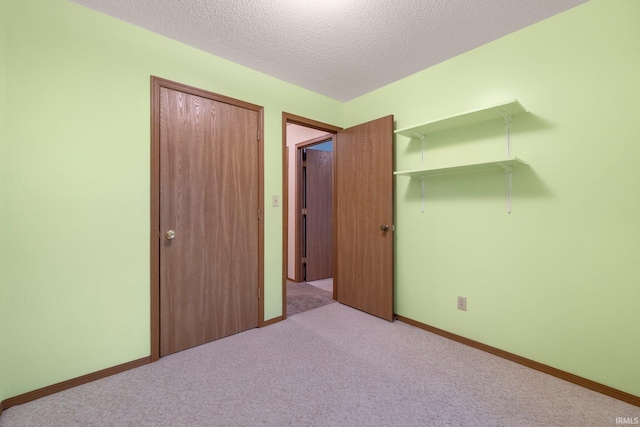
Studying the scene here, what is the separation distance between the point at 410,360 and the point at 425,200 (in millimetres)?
1390

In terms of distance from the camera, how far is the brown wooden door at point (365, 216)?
8.87 feet

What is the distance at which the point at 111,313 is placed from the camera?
1.83m

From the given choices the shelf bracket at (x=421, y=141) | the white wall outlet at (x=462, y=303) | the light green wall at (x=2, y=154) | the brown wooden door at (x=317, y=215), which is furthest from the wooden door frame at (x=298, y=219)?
the light green wall at (x=2, y=154)

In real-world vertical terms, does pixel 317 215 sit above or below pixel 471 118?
below

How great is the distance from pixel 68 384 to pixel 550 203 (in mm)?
3387

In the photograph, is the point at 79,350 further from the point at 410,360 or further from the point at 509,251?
the point at 509,251

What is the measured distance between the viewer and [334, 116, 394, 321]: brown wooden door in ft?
8.87

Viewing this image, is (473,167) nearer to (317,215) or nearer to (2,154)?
(317,215)

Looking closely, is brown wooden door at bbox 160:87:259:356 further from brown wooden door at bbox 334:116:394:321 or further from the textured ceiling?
brown wooden door at bbox 334:116:394:321

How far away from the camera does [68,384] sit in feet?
5.49

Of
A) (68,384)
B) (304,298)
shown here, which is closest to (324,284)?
A: (304,298)

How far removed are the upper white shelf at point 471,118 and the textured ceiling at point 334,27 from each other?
0.62 metres

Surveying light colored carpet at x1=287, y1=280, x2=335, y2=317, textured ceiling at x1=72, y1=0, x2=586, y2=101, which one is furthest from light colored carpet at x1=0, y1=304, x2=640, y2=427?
textured ceiling at x1=72, y1=0, x2=586, y2=101

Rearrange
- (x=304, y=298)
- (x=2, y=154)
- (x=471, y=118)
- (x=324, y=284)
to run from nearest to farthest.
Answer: (x=2, y=154) < (x=471, y=118) < (x=304, y=298) < (x=324, y=284)
